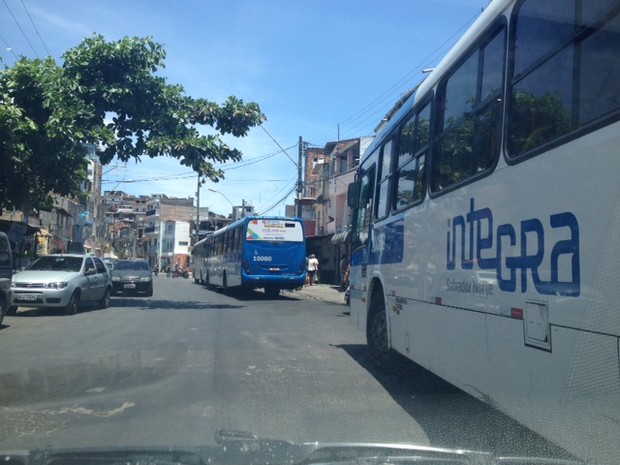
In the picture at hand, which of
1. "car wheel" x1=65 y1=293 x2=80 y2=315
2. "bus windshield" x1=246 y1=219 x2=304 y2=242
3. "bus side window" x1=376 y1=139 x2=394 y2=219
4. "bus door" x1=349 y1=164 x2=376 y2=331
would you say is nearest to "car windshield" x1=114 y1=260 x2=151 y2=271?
"bus windshield" x1=246 y1=219 x2=304 y2=242

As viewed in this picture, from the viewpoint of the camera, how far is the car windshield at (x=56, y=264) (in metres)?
16.4

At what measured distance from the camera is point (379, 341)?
824cm

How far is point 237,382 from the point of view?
7.56 meters

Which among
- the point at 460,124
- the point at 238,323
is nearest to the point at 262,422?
the point at 460,124

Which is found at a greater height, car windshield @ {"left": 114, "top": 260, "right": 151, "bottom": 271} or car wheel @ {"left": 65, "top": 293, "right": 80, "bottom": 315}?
car windshield @ {"left": 114, "top": 260, "right": 151, "bottom": 271}

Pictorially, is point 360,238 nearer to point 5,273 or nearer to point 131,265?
point 5,273

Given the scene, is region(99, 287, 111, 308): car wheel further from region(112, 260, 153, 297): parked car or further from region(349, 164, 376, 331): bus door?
region(349, 164, 376, 331): bus door

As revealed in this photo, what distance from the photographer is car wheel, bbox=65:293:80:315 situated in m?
15.8

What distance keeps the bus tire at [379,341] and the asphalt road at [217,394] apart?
0.20 m

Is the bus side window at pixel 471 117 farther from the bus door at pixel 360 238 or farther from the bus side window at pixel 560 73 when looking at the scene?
the bus door at pixel 360 238

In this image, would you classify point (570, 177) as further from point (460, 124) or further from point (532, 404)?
point (460, 124)

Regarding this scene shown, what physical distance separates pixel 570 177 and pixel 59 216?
56.0 m

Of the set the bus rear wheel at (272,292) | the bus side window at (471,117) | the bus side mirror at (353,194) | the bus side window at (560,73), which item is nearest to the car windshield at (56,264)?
the bus side mirror at (353,194)

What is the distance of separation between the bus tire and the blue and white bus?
142cm
